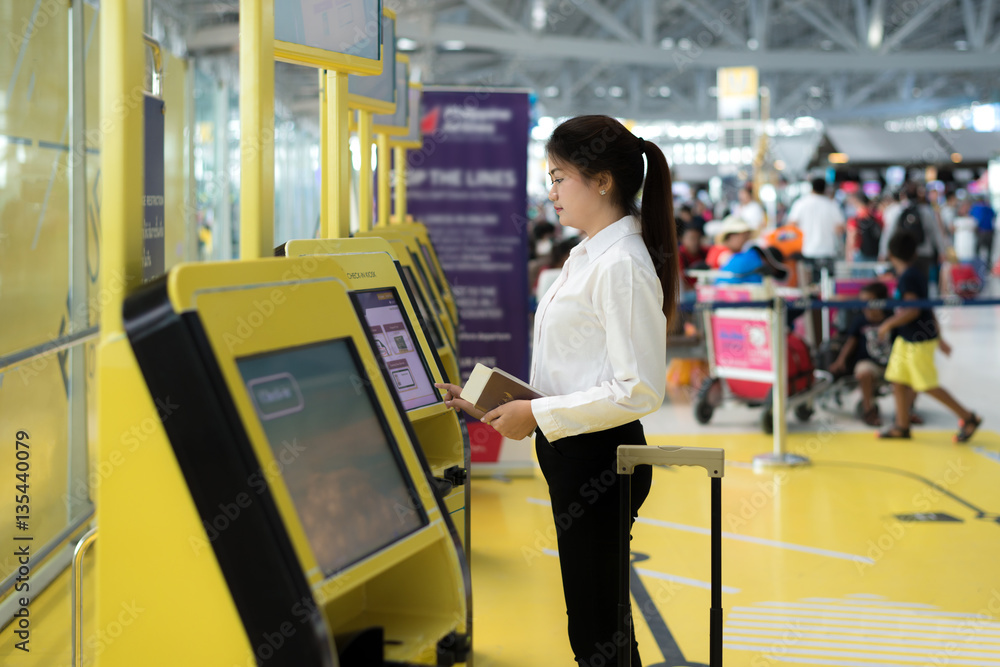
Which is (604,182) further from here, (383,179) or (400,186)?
(400,186)

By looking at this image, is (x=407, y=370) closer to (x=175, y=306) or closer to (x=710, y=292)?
(x=175, y=306)

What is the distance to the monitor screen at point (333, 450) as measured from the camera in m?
1.34

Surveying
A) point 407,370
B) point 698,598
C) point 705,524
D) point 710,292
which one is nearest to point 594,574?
point 407,370

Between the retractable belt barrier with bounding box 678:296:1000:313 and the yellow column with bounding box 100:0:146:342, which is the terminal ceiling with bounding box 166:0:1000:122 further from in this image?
the yellow column with bounding box 100:0:146:342

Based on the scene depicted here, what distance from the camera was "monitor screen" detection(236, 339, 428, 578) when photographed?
4.39ft

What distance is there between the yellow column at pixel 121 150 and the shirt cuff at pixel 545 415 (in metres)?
0.83

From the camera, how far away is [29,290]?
3.81 meters

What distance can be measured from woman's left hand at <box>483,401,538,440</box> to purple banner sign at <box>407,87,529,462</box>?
3.56 m

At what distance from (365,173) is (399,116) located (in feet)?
2.84

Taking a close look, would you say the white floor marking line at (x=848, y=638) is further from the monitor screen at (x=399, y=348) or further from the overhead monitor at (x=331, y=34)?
the overhead monitor at (x=331, y=34)

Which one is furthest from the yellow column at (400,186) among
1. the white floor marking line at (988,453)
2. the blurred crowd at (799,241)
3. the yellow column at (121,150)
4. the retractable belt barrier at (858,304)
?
the yellow column at (121,150)

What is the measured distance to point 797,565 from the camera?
13.6ft

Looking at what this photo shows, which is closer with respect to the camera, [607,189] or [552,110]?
[607,189]

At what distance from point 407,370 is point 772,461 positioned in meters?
3.87
